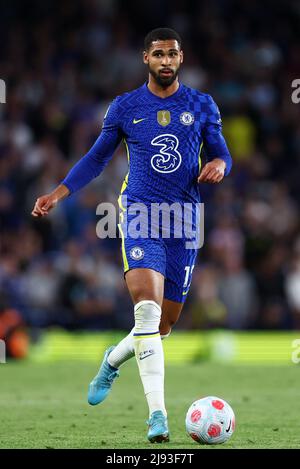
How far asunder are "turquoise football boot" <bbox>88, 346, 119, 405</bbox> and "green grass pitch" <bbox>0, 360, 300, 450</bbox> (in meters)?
0.18

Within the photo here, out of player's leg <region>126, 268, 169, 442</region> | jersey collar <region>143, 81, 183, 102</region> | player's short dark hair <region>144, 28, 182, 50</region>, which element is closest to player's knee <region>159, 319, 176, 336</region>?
player's leg <region>126, 268, 169, 442</region>

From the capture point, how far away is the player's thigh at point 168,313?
772 centimetres

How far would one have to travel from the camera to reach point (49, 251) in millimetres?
15992

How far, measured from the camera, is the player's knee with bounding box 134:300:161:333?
23.2 feet

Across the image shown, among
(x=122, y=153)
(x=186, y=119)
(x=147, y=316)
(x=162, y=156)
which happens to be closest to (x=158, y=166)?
(x=162, y=156)

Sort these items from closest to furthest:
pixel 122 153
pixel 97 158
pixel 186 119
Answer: pixel 186 119
pixel 97 158
pixel 122 153

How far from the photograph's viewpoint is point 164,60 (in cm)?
742

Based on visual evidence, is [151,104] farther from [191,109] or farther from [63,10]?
[63,10]

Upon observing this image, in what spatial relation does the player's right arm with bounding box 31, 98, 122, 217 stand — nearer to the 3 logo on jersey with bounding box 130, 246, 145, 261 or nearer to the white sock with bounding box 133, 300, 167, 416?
the 3 logo on jersey with bounding box 130, 246, 145, 261

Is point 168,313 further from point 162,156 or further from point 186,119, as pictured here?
point 186,119

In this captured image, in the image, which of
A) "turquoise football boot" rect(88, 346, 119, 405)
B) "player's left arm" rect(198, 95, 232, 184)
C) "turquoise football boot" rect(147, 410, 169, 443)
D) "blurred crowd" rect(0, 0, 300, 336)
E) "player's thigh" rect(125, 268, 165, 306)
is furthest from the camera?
"blurred crowd" rect(0, 0, 300, 336)

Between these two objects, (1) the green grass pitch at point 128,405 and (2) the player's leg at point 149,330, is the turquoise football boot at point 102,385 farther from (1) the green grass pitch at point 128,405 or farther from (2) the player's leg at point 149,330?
(2) the player's leg at point 149,330

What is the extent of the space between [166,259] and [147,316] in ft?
1.73

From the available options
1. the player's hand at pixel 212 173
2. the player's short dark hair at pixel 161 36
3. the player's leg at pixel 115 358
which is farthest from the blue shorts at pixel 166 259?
the player's short dark hair at pixel 161 36
